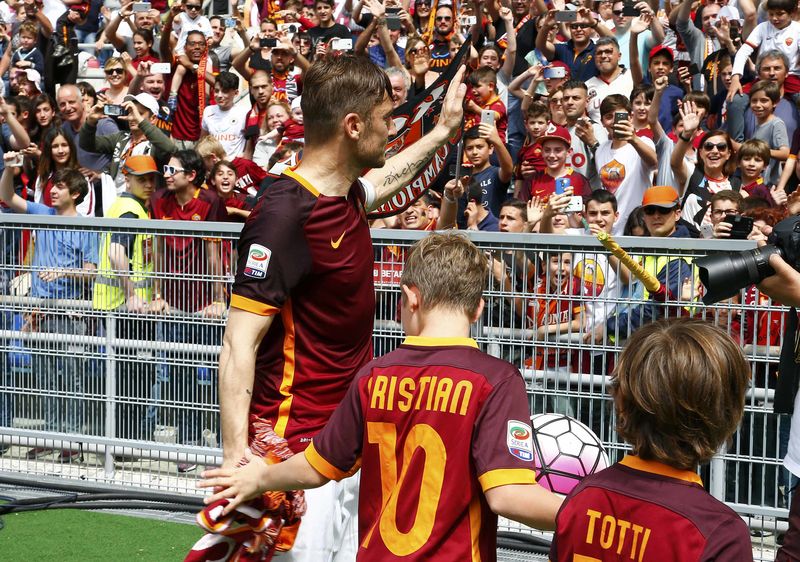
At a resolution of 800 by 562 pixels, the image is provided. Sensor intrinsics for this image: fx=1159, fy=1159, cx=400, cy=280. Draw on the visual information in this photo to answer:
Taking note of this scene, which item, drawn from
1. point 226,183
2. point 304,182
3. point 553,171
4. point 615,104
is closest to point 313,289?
point 304,182

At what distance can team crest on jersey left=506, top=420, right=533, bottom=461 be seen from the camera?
3.01m

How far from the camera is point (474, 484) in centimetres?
308

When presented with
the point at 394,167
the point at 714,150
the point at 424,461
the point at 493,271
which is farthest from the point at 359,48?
the point at 424,461

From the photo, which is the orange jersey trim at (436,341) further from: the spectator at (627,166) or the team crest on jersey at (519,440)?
the spectator at (627,166)

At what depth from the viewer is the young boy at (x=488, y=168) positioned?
969 centimetres

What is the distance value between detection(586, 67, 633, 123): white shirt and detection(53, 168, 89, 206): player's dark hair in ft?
16.2

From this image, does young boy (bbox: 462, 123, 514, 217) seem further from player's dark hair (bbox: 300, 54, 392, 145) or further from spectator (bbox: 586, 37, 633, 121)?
player's dark hair (bbox: 300, 54, 392, 145)

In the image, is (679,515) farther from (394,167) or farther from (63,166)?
(63,166)

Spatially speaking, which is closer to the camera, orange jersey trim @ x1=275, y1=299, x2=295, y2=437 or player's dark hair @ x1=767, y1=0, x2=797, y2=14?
orange jersey trim @ x1=275, y1=299, x2=295, y2=437

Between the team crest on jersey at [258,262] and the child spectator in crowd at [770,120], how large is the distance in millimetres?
7132

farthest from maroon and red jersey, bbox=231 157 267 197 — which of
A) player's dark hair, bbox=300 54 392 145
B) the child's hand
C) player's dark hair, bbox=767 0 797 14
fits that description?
the child's hand

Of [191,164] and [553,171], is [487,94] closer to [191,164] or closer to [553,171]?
[553,171]

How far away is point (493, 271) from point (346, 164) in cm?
231

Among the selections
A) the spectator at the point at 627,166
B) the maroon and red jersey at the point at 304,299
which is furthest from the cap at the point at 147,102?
the maroon and red jersey at the point at 304,299
